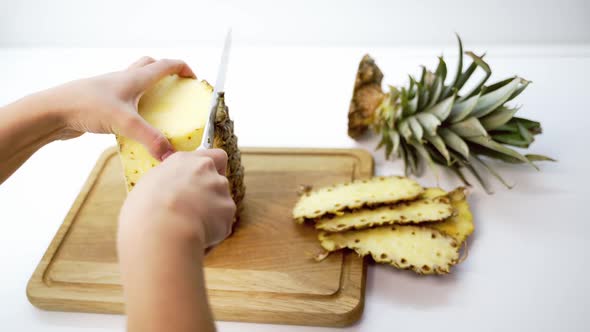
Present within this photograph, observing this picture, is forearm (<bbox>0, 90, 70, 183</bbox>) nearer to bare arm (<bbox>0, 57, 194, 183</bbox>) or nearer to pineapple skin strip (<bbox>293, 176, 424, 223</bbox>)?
bare arm (<bbox>0, 57, 194, 183</bbox>)

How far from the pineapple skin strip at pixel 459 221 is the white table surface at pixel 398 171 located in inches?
1.8

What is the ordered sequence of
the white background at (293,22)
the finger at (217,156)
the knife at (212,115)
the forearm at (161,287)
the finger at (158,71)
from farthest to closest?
1. the white background at (293,22)
2. the finger at (158,71)
3. the knife at (212,115)
4. the finger at (217,156)
5. the forearm at (161,287)

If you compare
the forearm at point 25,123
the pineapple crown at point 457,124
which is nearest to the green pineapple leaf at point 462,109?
the pineapple crown at point 457,124

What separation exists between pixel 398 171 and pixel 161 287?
3.03 feet

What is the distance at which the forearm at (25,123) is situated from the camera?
3.81 ft

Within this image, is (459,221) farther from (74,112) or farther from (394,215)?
(74,112)

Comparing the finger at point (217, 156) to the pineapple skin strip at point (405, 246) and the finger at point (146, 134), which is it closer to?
the finger at point (146, 134)

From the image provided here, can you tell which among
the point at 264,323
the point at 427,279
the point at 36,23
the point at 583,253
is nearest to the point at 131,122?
the point at 264,323

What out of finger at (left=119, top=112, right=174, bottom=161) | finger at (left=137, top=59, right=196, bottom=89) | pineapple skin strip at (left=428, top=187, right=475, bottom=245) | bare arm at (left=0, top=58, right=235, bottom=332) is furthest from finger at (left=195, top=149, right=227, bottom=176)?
pineapple skin strip at (left=428, top=187, right=475, bottom=245)

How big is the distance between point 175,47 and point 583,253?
65.7 inches

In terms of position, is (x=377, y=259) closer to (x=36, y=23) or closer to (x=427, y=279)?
(x=427, y=279)

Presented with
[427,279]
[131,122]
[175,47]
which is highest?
[131,122]

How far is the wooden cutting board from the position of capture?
1.20 meters

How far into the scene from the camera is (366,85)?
1.60 metres
